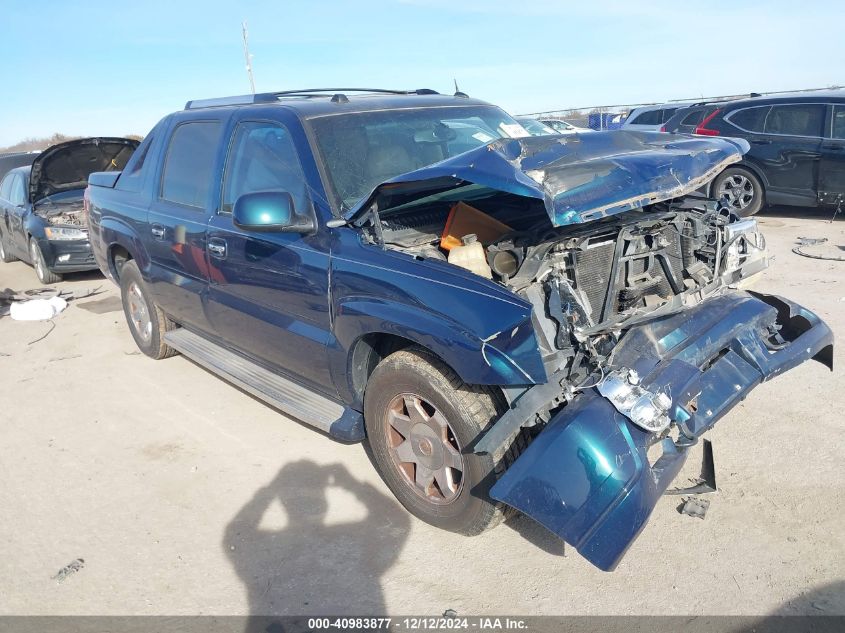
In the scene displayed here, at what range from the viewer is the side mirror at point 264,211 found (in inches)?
117

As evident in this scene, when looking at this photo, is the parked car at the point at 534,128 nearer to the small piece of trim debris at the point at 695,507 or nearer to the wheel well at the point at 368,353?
the wheel well at the point at 368,353

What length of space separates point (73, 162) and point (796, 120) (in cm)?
1034

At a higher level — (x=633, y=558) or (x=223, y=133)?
(x=223, y=133)

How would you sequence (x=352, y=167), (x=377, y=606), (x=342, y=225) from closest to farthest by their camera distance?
(x=377, y=606) < (x=342, y=225) < (x=352, y=167)

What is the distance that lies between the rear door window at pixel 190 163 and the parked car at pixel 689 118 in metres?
8.05

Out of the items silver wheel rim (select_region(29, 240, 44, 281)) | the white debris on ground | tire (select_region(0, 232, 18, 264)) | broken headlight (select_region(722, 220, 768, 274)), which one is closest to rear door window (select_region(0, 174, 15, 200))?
tire (select_region(0, 232, 18, 264))

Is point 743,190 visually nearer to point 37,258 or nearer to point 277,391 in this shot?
point 277,391

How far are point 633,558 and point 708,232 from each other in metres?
1.76

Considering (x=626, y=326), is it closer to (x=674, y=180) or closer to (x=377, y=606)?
(x=674, y=180)

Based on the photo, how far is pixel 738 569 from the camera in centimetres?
265

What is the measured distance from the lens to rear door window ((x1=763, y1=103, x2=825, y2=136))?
8.68 metres

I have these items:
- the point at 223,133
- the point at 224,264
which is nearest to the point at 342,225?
the point at 224,264

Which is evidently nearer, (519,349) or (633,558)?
(519,349)

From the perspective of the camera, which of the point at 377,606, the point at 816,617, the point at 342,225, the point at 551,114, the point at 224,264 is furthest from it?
the point at 551,114
